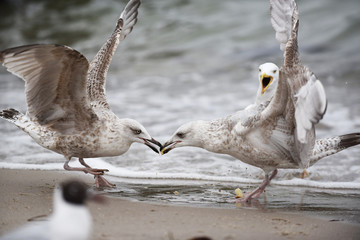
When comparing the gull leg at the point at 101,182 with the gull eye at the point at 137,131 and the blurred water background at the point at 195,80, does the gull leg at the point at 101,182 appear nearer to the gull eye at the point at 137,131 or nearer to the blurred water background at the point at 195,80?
the blurred water background at the point at 195,80

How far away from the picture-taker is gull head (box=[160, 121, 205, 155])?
209 inches

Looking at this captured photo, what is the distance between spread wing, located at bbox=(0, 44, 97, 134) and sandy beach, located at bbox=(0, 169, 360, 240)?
840 millimetres

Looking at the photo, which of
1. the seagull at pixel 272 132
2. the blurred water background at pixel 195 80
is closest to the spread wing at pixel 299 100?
the seagull at pixel 272 132

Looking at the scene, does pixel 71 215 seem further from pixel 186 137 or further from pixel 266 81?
pixel 266 81

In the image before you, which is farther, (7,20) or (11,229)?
(7,20)

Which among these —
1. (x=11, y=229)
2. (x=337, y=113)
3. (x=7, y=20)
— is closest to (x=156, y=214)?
(x=11, y=229)

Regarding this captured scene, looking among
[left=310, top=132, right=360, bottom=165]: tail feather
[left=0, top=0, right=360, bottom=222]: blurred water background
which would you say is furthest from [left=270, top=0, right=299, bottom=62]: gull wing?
[left=0, top=0, right=360, bottom=222]: blurred water background

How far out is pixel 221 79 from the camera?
36.8ft

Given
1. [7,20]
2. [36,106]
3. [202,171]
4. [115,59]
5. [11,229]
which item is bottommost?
[11,229]

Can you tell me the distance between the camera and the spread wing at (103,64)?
577cm

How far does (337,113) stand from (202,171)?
128 inches

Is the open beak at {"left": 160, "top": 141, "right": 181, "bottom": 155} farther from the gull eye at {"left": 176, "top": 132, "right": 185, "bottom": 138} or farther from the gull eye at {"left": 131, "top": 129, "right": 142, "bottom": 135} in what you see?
the gull eye at {"left": 131, "top": 129, "right": 142, "bottom": 135}

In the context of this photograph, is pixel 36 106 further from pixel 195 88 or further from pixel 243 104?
pixel 195 88

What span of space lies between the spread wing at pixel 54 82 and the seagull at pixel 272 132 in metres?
0.93
